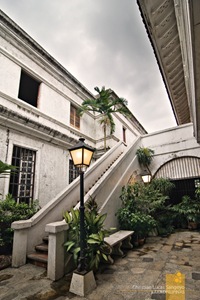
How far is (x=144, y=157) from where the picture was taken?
9422mm

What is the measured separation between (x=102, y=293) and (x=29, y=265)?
2189mm

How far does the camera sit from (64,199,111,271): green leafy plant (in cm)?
338

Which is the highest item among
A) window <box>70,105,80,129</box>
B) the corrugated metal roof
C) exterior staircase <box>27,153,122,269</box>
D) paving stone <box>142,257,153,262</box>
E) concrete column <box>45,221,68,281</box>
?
window <box>70,105,80,129</box>

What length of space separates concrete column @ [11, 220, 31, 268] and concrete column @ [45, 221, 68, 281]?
1.13 m

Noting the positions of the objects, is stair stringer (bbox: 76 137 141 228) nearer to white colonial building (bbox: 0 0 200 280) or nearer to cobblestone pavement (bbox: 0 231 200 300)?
white colonial building (bbox: 0 0 200 280)

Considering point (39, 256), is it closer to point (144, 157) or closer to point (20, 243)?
point (20, 243)

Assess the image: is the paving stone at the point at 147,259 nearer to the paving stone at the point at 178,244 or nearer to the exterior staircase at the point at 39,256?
the paving stone at the point at 178,244

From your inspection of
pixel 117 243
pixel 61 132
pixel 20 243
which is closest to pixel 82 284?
pixel 117 243

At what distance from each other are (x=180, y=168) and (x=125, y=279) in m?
7.05

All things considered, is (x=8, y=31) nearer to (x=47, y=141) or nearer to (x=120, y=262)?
(x=47, y=141)

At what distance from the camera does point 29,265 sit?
158 inches

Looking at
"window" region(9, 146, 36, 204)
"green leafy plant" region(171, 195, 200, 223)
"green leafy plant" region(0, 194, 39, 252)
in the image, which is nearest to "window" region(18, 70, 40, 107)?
"window" region(9, 146, 36, 204)

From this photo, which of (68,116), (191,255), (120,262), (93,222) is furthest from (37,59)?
(191,255)

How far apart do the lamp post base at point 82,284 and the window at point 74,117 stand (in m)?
8.70
